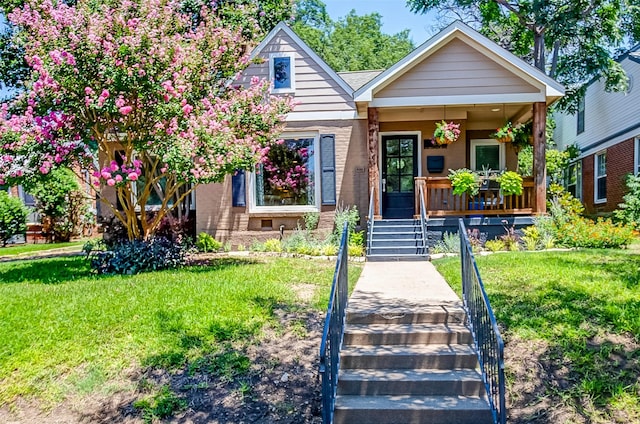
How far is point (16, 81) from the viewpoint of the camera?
563 inches

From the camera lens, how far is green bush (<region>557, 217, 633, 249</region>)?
10.5m

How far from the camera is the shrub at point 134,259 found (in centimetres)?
877

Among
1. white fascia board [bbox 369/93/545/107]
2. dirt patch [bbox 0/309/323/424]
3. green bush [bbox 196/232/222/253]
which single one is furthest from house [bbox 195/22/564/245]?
dirt patch [bbox 0/309/323/424]

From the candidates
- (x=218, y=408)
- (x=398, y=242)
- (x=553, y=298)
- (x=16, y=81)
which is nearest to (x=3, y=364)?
(x=218, y=408)

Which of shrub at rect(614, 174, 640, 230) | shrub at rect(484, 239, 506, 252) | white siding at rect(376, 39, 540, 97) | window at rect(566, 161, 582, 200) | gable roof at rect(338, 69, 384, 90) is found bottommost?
shrub at rect(484, 239, 506, 252)

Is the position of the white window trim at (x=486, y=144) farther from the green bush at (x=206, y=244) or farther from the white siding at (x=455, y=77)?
the green bush at (x=206, y=244)

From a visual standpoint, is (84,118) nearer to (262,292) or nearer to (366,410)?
(262,292)

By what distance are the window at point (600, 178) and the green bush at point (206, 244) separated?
13.3 metres

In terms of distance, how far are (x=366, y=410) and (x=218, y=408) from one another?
1.30m

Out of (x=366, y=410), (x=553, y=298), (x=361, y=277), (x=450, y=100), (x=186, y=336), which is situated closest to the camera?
(x=366, y=410)

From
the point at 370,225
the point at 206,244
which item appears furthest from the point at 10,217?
the point at 370,225

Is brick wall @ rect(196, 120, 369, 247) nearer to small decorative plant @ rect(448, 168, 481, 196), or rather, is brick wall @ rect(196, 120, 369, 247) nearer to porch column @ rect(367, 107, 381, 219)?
porch column @ rect(367, 107, 381, 219)

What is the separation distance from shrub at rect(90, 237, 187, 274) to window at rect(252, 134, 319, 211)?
391cm

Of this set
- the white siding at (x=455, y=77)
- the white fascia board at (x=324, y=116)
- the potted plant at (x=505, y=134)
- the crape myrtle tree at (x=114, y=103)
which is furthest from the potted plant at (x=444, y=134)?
the crape myrtle tree at (x=114, y=103)
